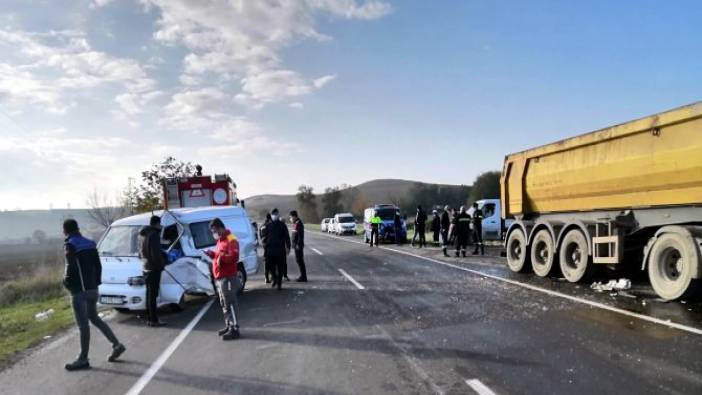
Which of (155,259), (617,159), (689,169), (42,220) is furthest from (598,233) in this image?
(42,220)

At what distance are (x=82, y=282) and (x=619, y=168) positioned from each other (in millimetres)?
9499

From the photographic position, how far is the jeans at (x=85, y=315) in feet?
21.5

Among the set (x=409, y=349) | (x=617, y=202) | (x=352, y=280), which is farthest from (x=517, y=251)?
(x=409, y=349)

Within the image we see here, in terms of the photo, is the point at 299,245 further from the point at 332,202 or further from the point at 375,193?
the point at 375,193

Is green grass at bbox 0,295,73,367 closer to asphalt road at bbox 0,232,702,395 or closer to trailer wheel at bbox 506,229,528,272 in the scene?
asphalt road at bbox 0,232,702,395

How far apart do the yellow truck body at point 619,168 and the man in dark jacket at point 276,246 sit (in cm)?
641

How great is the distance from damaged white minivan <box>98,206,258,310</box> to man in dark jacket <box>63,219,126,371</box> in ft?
8.25

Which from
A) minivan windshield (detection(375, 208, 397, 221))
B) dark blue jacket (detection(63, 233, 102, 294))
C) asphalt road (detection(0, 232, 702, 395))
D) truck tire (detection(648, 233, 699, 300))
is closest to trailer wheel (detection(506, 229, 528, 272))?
asphalt road (detection(0, 232, 702, 395))

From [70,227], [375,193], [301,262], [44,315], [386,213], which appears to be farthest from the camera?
[375,193]

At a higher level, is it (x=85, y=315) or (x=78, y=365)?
(x=85, y=315)

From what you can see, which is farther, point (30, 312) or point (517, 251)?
point (517, 251)

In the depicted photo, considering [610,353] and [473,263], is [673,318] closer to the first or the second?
[610,353]

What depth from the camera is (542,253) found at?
12734mm

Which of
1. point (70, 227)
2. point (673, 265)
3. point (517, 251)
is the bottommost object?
point (517, 251)
